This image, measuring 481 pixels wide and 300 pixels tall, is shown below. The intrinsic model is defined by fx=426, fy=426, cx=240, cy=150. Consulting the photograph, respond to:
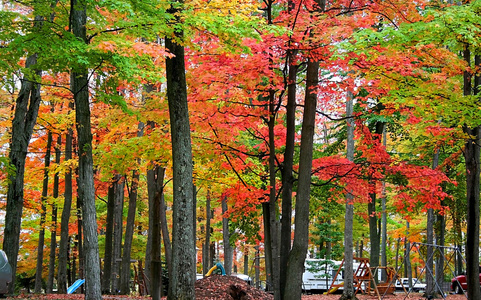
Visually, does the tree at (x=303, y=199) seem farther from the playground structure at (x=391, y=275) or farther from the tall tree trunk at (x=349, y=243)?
the tall tree trunk at (x=349, y=243)

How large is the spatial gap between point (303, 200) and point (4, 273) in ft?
Answer: 24.0

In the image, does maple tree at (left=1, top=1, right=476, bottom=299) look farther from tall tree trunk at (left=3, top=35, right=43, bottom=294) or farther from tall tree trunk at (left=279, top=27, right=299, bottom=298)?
tall tree trunk at (left=3, top=35, right=43, bottom=294)

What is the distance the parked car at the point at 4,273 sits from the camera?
10.1 meters

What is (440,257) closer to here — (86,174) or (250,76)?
(250,76)

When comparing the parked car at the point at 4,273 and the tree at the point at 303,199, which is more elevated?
the tree at the point at 303,199

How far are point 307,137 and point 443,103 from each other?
3.04 m

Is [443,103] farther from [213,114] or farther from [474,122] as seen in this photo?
[213,114]

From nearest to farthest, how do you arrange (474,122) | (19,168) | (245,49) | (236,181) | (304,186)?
(245,49) < (474,122) < (304,186) < (19,168) < (236,181)

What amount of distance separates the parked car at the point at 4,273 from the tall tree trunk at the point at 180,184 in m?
5.01

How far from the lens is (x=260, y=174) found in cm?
1336

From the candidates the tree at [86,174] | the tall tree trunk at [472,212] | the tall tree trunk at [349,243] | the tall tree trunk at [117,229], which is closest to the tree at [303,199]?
the tall tree trunk at [472,212]

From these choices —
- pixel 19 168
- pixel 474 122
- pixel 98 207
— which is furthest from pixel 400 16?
pixel 98 207

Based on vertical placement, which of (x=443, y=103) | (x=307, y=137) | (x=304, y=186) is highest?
(x=443, y=103)

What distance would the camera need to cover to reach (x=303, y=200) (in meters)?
10.0
